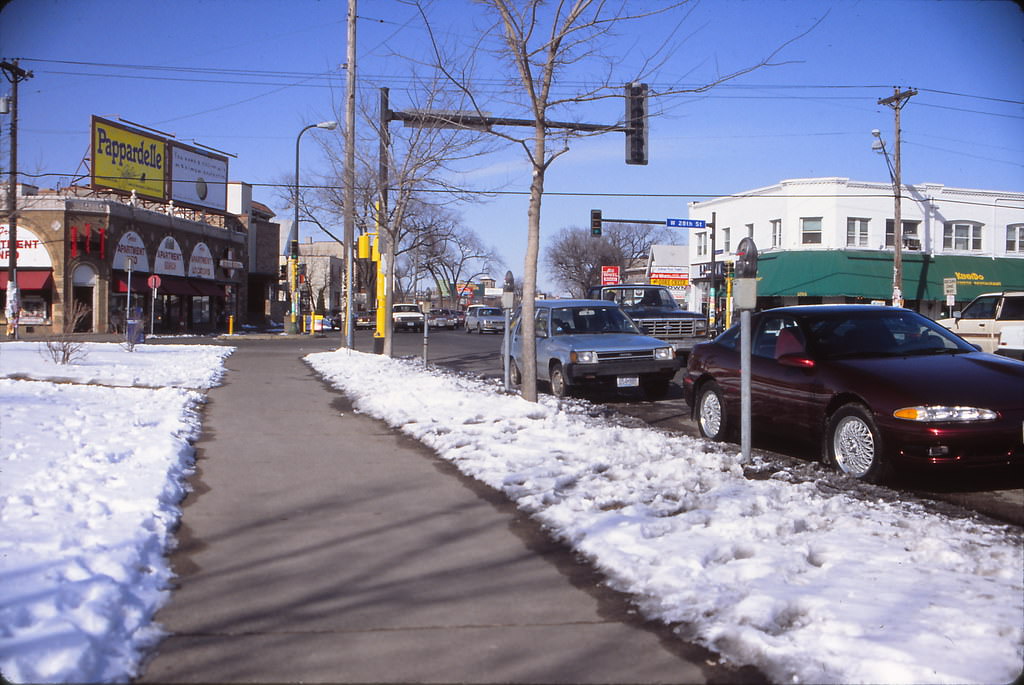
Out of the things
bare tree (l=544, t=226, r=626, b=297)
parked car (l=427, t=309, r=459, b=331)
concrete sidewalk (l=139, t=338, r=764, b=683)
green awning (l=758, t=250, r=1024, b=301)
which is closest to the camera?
concrete sidewalk (l=139, t=338, r=764, b=683)

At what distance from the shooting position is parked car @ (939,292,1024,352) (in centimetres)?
1822

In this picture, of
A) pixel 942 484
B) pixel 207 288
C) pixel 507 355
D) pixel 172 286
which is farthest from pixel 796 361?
pixel 207 288

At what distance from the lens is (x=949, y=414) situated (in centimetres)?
685

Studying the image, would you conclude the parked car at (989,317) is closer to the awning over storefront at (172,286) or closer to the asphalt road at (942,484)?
the asphalt road at (942,484)

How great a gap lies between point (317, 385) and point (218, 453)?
25.6ft

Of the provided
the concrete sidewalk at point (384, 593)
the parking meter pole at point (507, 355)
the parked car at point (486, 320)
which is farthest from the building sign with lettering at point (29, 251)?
the concrete sidewalk at point (384, 593)

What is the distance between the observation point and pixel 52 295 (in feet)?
132

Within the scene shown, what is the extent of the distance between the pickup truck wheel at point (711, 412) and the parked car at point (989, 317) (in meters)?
10.4

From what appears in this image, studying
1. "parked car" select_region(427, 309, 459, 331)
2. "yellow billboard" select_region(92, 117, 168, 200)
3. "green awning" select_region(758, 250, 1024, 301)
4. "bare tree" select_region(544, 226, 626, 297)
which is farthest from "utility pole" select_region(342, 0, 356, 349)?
"bare tree" select_region(544, 226, 626, 297)

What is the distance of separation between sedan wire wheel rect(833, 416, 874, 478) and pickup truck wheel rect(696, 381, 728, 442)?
2.01 m

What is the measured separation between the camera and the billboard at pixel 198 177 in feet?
163

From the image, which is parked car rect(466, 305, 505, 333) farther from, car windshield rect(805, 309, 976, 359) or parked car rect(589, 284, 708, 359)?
car windshield rect(805, 309, 976, 359)

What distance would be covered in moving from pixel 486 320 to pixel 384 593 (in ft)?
154

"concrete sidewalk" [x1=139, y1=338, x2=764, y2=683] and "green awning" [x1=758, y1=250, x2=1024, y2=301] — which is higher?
"green awning" [x1=758, y1=250, x2=1024, y2=301]
